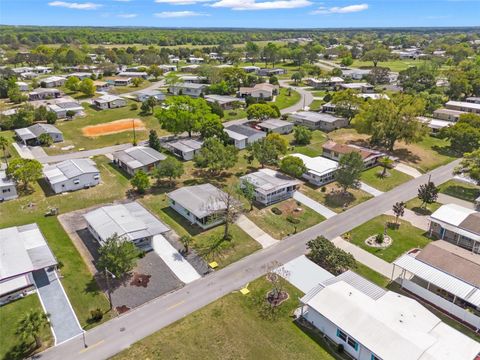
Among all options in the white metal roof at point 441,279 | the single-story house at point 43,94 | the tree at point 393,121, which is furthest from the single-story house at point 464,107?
the single-story house at point 43,94

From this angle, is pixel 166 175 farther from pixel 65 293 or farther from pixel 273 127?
pixel 273 127

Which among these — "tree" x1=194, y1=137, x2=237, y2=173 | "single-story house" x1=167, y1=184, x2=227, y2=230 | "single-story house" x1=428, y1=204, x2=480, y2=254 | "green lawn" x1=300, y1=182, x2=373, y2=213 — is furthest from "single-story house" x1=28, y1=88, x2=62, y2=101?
"single-story house" x1=428, y1=204, x2=480, y2=254

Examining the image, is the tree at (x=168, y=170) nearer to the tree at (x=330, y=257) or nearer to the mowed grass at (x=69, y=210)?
the mowed grass at (x=69, y=210)

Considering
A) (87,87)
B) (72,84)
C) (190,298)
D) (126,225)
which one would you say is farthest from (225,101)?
(190,298)

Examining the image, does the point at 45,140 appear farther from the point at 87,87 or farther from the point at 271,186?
the point at 271,186

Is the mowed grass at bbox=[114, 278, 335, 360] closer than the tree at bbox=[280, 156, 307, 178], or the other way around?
the mowed grass at bbox=[114, 278, 335, 360]

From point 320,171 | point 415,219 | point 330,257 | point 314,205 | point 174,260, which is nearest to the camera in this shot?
point 330,257

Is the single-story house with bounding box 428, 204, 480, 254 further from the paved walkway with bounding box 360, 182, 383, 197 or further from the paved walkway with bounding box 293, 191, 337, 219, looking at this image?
the paved walkway with bounding box 293, 191, 337, 219
